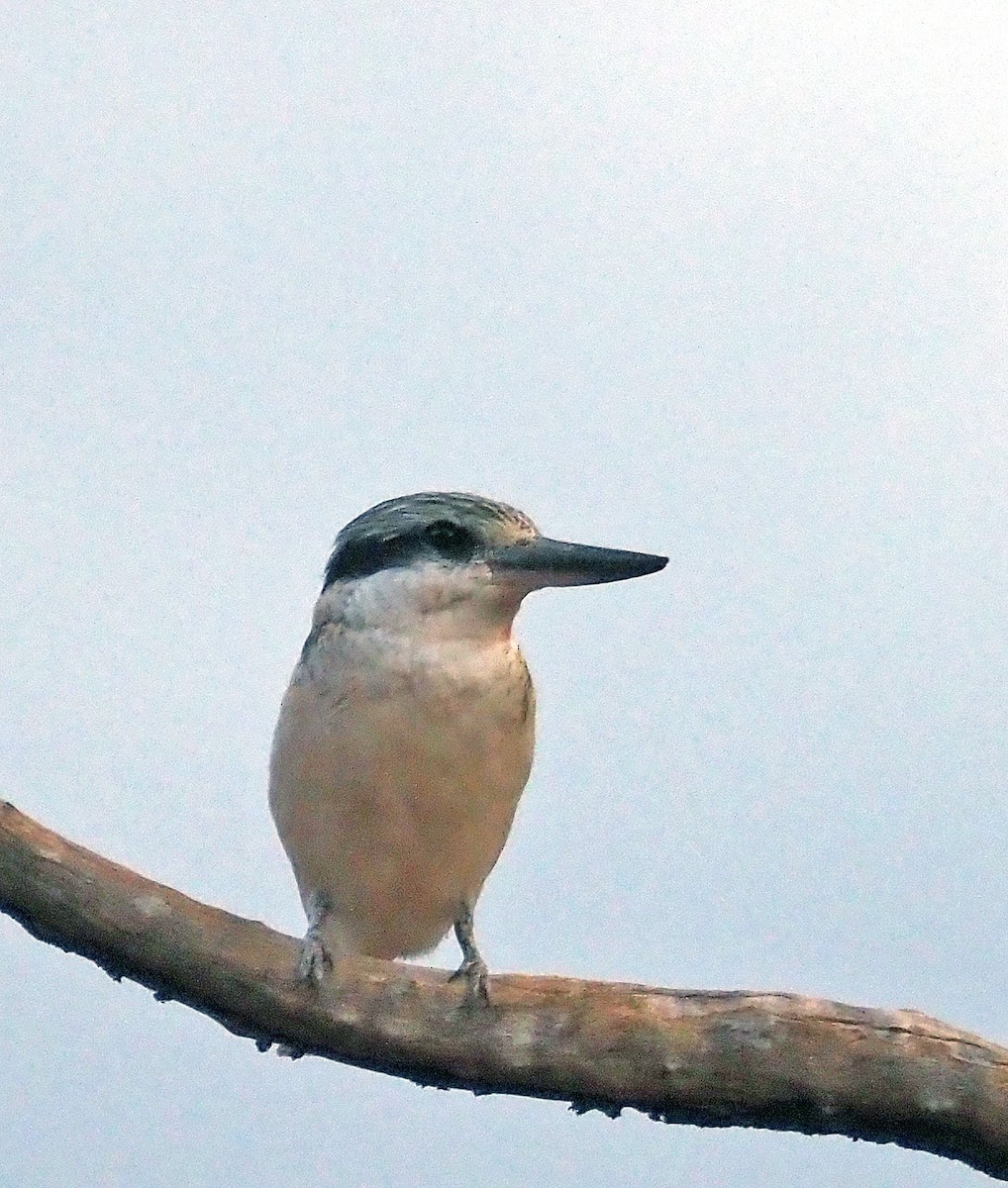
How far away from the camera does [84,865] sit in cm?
245

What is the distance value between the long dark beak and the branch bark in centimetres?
86

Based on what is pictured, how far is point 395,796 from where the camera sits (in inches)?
122

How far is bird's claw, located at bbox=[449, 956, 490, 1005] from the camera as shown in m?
2.58

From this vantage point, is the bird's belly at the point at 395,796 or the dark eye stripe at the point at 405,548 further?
the dark eye stripe at the point at 405,548

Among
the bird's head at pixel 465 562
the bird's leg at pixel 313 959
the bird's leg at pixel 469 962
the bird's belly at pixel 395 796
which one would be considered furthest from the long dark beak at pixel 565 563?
the bird's leg at pixel 313 959

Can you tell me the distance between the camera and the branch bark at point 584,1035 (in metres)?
2.47

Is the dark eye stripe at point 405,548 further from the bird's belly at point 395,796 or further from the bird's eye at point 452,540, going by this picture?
the bird's belly at point 395,796

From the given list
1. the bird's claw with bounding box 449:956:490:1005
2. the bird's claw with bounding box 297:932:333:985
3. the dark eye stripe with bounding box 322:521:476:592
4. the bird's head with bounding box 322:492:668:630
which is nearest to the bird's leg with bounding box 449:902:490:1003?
the bird's claw with bounding box 449:956:490:1005

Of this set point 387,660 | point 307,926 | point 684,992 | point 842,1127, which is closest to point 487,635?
point 387,660

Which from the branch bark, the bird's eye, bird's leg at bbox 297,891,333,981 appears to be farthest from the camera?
the bird's eye

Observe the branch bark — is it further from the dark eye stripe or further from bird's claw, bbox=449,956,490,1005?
the dark eye stripe

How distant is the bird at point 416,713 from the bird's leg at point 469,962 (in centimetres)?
1

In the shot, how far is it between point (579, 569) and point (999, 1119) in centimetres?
124

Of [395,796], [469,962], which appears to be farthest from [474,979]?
[395,796]
